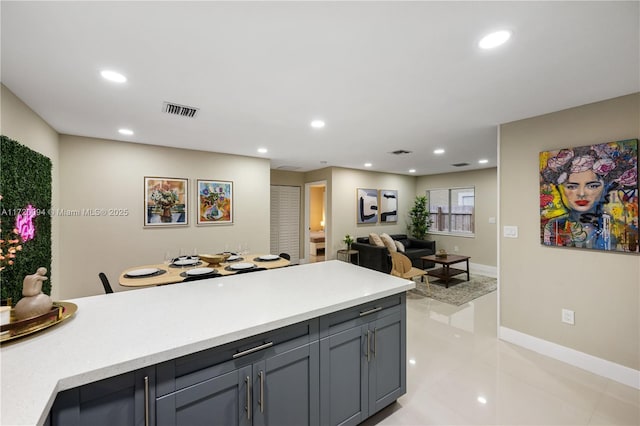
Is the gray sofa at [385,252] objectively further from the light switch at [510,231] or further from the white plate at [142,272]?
A: the white plate at [142,272]

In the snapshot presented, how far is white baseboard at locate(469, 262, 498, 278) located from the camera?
6.11 metres

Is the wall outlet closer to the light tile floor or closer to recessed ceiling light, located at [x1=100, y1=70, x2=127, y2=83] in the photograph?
the light tile floor

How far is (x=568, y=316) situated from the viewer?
8.61 ft

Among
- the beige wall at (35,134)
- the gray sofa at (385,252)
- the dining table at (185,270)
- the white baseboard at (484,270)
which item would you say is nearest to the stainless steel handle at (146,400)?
the dining table at (185,270)

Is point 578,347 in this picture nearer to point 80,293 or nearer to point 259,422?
point 259,422

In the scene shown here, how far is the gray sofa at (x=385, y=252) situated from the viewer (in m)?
5.46

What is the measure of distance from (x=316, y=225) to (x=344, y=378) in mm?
8294

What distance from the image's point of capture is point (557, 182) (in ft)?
8.71

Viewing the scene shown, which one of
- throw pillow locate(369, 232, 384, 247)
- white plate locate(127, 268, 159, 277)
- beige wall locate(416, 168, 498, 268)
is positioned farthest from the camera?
beige wall locate(416, 168, 498, 268)

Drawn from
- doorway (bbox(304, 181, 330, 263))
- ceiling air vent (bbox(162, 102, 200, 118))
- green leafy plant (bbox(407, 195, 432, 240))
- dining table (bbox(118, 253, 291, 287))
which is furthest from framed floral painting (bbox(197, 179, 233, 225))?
green leafy plant (bbox(407, 195, 432, 240))

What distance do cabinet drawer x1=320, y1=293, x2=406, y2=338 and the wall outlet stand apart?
6.38ft

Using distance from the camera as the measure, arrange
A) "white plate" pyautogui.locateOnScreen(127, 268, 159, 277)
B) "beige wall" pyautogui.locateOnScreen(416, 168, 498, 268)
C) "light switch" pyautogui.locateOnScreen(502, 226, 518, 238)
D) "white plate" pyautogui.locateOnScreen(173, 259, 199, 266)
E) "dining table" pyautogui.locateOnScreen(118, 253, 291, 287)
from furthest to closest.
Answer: "beige wall" pyautogui.locateOnScreen(416, 168, 498, 268), "white plate" pyautogui.locateOnScreen(173, 259, 199, 266), "light switch" pyautogui.locateOnScreen(502, 226, 518, 238), "white plate" pyautogui.locateOnScreen(127, 268, 159, 277), "dining table" pyautogui.locateOnScreen(118, 253, 291, 287)

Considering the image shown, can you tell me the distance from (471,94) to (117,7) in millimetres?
2571

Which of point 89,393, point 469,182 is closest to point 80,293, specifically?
point 89,393
